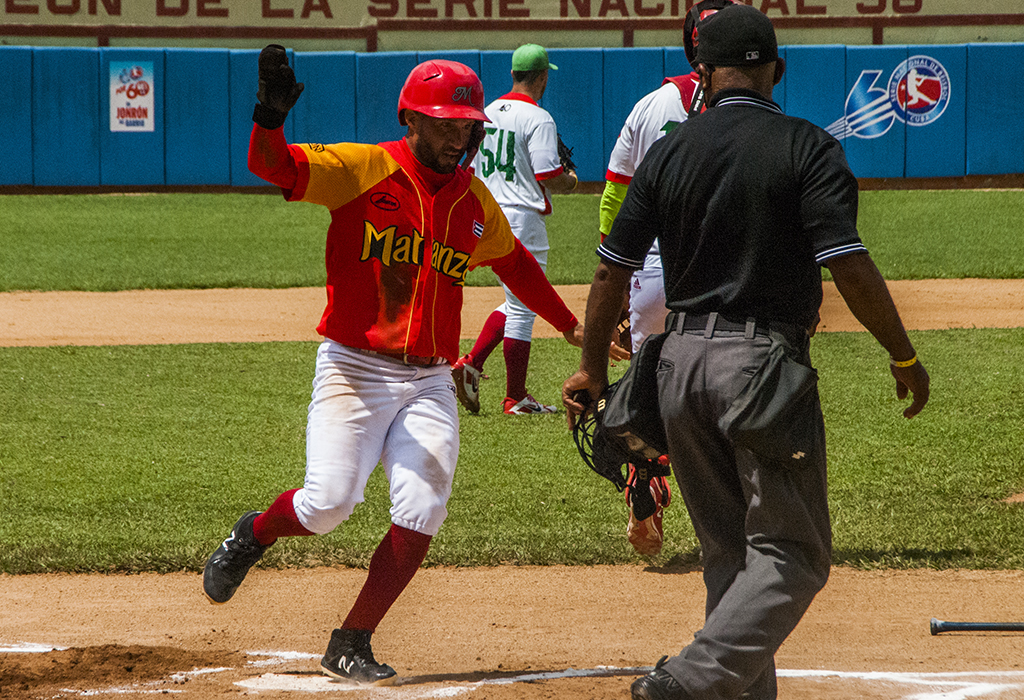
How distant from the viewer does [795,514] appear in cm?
286

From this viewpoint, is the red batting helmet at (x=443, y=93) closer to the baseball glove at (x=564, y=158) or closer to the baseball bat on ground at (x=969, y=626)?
the baseball bat on ground at (x=969, y=626)

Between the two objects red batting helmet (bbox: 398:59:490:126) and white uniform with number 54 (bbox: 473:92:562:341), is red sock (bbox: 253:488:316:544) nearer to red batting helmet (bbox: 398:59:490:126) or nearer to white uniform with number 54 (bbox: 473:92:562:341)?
red batting helmet (bbox: 398:59:490:126)

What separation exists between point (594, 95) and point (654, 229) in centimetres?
1829

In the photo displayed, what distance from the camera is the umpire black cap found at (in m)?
3.04

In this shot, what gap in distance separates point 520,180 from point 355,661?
177 inches

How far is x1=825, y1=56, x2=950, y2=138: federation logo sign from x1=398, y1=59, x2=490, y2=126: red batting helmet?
17.9 m

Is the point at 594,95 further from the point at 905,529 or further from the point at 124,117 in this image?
the point at 905,529

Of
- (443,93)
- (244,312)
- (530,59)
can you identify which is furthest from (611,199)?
(244,312)

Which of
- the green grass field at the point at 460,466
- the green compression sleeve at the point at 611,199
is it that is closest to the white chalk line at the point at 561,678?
the green grass field at the point at 460,466

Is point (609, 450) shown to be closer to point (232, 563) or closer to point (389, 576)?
point (389, 576)

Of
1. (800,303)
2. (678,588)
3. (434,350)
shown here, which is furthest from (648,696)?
(678,588)

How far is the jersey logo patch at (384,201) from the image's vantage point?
361 cm

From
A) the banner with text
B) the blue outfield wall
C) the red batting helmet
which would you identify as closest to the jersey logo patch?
the red batting helmet

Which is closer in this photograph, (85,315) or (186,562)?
(186,562)
